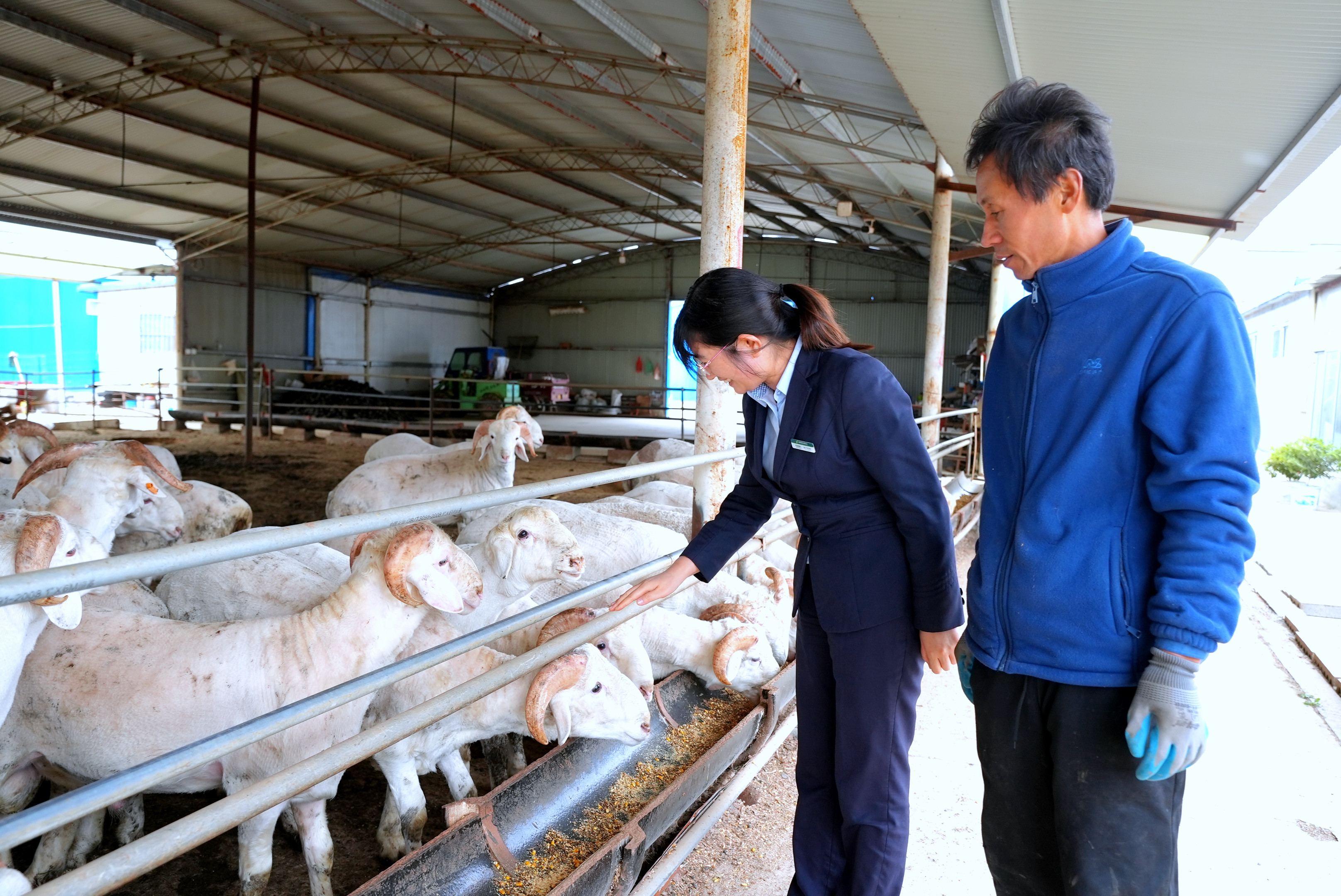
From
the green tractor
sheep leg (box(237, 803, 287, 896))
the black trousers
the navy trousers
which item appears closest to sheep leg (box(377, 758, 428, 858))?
sheep leg (box(237, 803, 287, 896))

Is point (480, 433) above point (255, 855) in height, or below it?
above

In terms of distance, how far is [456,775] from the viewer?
11.0ft

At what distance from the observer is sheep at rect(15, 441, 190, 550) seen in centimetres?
419

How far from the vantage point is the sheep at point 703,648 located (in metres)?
3.80

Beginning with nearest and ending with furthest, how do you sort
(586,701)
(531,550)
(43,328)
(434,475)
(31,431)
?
(586,701)
(531,550)
(31,431)
(434,475)
(43,328)

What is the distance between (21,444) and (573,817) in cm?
566

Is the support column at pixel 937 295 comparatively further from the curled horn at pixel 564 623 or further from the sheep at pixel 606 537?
the curled horn at pixel 564 623

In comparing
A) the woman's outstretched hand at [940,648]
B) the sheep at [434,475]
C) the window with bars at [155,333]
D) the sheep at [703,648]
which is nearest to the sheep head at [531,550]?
the sheep at [703,648]

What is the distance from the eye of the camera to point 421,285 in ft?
101

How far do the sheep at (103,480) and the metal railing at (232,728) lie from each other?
2725 millimetres

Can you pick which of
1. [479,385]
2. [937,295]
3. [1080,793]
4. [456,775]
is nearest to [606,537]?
[456,775]

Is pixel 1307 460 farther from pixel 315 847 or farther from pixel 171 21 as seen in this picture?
pixel 171 21

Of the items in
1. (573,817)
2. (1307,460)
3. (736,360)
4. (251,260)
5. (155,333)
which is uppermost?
(251,260)

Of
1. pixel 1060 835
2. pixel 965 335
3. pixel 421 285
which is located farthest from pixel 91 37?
pixel 965 335
